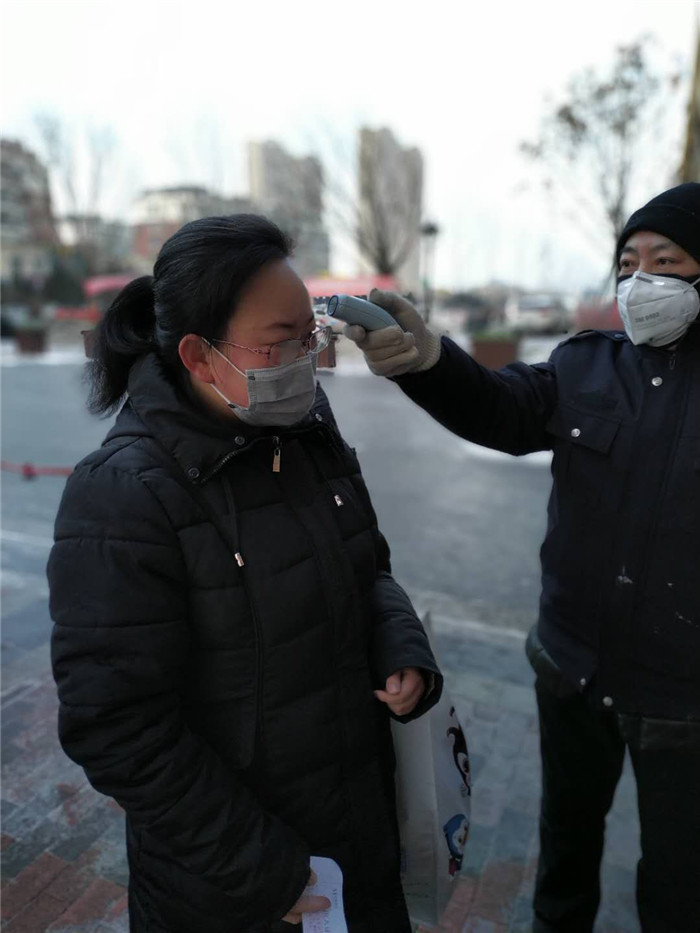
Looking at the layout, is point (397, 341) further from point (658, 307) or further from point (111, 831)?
point (111, 831)

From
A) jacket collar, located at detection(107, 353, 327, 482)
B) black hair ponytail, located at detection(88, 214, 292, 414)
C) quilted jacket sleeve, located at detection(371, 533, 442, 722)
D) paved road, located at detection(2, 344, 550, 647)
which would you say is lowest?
paved road, located at detection(2, 344, 550, 647)

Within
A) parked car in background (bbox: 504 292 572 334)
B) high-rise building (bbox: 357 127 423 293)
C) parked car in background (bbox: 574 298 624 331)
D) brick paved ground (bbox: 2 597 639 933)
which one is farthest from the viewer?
parked car in background (bbox: 504 292 572 334)

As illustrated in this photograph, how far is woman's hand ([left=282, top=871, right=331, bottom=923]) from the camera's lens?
123 cm

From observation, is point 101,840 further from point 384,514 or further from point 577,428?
point 384,514

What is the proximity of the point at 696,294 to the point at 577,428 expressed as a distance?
1.27 feet

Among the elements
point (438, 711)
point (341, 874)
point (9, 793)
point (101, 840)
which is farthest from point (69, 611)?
point (9, 793)

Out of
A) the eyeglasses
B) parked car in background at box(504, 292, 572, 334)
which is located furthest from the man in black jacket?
parked car in background at box(504, 292, 572, 334)

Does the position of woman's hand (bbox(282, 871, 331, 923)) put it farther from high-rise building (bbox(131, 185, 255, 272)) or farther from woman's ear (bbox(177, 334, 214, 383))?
high-rise building (bbox(131, 185, 255, 272))

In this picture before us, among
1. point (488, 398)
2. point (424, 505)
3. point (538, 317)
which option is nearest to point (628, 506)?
point (488, 398)

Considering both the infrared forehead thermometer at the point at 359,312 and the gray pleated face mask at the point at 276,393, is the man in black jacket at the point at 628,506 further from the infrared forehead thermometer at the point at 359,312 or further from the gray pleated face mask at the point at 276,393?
the gray pleated face mask at the point at 276,393

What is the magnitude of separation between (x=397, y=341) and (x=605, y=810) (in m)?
1.38

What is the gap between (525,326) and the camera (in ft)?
86.2

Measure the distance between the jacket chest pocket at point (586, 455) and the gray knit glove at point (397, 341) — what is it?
357 millimetres

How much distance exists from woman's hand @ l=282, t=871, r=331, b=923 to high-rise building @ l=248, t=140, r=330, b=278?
2233cm
